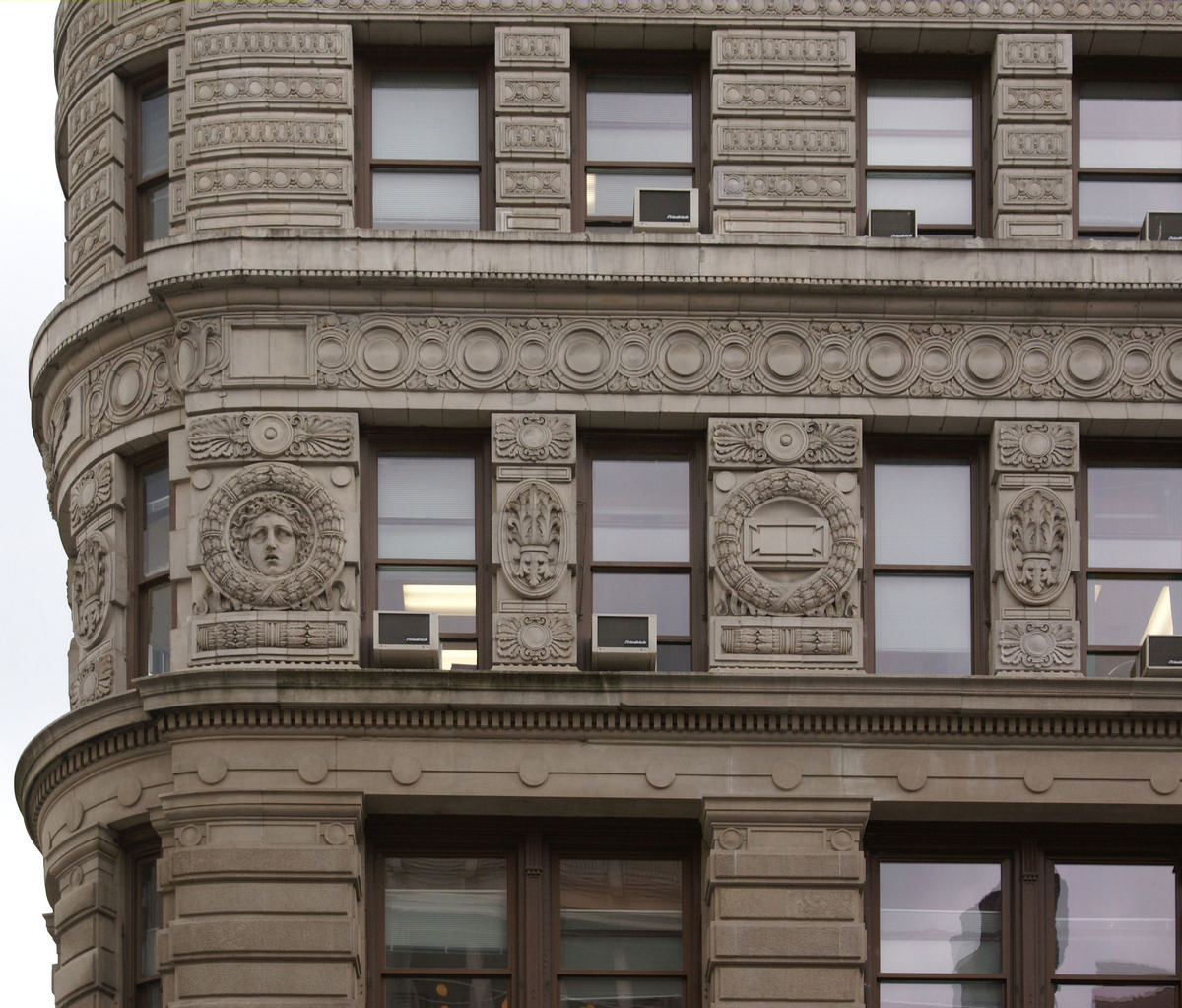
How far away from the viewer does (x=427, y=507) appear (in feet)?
108

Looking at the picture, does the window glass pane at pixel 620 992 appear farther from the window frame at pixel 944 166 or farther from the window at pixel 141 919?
the window frame at pixel 944 166

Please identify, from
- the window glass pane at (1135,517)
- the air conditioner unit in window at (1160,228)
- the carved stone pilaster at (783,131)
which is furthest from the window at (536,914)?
the air conditioner unit in window at (1160,228)

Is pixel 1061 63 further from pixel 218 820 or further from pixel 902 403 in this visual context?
pixel 218 820

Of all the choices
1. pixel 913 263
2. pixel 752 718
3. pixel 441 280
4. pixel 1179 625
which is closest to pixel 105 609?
pixel 441 280

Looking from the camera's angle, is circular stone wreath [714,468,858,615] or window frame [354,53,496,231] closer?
circular stone wreath [714,468,858,615]

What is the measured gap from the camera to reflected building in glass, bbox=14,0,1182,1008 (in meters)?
31.5

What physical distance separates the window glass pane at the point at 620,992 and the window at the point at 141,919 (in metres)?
4.24

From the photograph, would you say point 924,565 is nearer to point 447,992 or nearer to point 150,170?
point 447,992

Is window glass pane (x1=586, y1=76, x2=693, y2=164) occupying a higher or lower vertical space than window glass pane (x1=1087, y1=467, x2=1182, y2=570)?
higher

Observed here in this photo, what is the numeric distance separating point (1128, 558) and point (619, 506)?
5.45 m

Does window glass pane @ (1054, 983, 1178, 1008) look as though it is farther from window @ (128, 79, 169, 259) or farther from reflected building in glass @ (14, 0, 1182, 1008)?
window @ (128, 79, 169, 259)

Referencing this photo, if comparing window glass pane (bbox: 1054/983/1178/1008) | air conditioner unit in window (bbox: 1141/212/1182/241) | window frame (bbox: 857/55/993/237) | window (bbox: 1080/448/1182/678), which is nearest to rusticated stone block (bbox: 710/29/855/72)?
window frame (bbox: 857/55/993/237)

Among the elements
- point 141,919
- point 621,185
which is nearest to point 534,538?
point 621,185

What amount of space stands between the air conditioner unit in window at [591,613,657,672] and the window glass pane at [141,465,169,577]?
4.82 m
